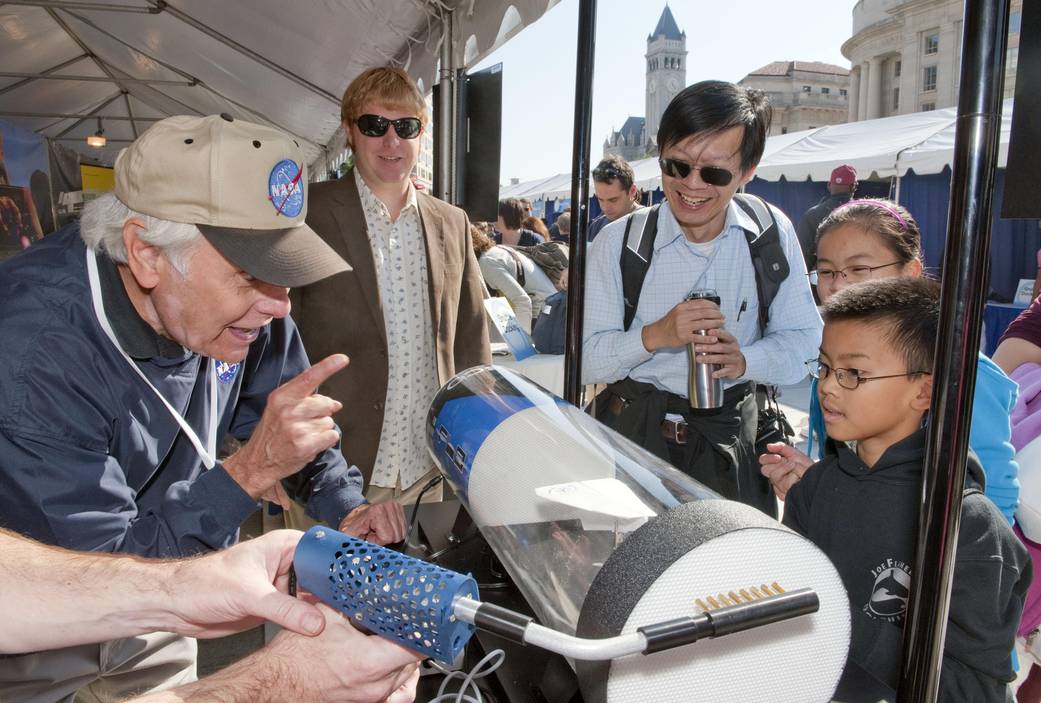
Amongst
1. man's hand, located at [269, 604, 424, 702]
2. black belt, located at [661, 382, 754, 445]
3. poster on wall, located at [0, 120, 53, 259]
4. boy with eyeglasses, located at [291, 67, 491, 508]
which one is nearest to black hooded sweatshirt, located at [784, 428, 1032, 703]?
black belt, located at [661, 382, 754, 445]

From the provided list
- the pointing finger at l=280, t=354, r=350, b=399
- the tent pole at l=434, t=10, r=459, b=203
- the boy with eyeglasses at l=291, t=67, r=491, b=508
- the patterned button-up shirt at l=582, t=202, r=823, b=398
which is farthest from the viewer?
the tent pole at l=434, t=10, r=459, b=203

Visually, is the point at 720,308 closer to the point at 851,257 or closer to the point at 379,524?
the point at 851,257

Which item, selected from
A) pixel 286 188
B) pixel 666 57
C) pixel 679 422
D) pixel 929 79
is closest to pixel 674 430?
pixel 679 422

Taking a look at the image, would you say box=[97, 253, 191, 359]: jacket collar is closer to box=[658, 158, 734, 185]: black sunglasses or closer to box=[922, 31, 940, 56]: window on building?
box=[658, 158, 734, 185]: black sunglasses

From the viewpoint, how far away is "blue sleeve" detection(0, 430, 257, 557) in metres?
1.01

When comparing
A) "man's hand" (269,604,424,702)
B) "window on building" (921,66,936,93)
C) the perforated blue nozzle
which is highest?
"window on building" (921,66,936,93)

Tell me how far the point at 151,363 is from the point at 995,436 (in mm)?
1453

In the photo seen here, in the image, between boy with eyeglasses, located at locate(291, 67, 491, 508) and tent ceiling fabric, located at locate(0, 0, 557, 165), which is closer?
boy with eyeglasses, located at locate(291, 67, 491, 508)

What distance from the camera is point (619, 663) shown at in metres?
0.64

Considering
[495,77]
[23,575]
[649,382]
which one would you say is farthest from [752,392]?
[495,77]

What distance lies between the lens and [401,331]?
2293 mm

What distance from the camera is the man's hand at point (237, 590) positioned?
82 centimetres

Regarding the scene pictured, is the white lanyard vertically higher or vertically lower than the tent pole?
lower

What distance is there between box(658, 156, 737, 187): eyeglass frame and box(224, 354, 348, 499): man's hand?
0.91 meters
